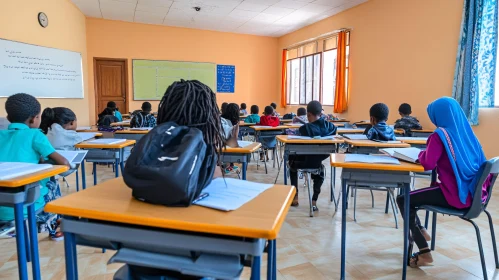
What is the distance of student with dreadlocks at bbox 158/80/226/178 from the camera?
3.75 feet

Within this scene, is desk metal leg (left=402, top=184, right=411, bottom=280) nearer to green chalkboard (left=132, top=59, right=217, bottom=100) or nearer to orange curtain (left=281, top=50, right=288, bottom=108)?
green chalkboard (left=132, top=59, right=217, bottom=100)

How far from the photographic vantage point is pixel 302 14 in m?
8.12

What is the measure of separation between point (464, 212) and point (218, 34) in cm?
907

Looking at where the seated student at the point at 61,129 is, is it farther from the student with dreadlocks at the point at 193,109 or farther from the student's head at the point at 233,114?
the student with dreadlocks at the point at 193,109

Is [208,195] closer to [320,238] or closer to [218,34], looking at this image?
[320,238]

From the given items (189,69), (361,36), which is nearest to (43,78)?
(189,69)

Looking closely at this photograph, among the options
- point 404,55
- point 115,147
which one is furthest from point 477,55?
point 115,147

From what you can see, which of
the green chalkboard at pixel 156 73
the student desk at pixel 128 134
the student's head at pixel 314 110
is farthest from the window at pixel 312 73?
the student desk at pixel 128 134

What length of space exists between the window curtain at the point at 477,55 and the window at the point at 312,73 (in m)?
2.91

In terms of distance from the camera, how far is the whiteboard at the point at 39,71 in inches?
204

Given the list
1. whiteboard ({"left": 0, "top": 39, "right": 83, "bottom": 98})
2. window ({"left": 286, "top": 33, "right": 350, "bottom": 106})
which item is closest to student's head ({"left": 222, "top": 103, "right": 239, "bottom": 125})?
whiteboard ({"left": 0, "top": 39, "right": 83, "bottom": 98})

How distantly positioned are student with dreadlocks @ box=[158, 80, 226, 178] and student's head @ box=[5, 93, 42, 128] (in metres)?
1.23

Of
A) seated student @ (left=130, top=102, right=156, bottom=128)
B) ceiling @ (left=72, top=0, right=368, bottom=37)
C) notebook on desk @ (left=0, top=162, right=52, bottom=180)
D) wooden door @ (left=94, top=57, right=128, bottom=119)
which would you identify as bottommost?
notebook on desk @ (left=0, top=162, right=52, bottom=180)

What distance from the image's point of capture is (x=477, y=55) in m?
4.85
